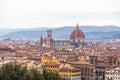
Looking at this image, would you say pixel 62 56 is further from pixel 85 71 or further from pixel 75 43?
pixel 75 43

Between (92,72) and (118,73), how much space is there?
18.8ft

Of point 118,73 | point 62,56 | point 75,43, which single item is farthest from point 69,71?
point 75,43

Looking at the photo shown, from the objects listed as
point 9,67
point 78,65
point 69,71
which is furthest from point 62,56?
point 9,67

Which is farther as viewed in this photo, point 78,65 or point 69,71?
point 78,65

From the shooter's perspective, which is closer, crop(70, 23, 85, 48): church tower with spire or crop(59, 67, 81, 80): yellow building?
crop(59, 67, 81, 80): yellow building

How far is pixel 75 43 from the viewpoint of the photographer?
121 m

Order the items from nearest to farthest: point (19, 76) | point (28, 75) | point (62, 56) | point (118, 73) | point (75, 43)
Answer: point (28, 75), point (19, 76), point (118, 73), point (62, 56), point (75, 43)

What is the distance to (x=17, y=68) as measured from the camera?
115 feet

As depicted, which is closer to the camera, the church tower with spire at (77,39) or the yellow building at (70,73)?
the yellow building at (70,73)

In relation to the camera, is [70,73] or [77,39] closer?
[70,73]

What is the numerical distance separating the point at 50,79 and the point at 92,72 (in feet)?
80.6

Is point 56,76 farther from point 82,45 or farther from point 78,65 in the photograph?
point 82,45

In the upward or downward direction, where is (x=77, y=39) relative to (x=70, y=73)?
downward

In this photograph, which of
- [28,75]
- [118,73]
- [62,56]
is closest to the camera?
[28,75]
